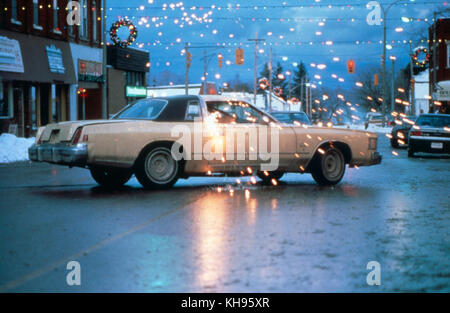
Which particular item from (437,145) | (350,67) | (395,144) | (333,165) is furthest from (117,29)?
(333,165)

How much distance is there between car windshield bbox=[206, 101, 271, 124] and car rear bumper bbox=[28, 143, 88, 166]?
245 cm

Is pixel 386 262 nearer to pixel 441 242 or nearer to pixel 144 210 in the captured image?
pixel 441 242

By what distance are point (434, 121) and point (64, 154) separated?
1574cm

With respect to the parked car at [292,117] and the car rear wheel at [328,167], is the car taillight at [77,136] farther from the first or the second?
the parked car at [292,117]

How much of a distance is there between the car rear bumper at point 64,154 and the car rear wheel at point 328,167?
14.2 feet

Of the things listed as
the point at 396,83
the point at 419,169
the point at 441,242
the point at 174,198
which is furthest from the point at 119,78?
the point at 396,83

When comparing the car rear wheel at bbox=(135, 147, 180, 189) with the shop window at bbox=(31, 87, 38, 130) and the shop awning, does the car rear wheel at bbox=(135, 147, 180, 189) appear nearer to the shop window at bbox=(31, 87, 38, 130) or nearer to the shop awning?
the shop awning

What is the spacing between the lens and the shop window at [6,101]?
27156mm

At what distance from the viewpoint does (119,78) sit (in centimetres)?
4681

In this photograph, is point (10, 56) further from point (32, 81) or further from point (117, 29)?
point (117, 29)

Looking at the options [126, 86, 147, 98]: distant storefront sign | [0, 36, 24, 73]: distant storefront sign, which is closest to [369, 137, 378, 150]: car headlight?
[0, 36, 24, 73]: distant storefront sign

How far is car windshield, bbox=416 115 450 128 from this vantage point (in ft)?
74.3

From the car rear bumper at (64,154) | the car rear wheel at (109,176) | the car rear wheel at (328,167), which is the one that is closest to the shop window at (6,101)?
the car rear wheel at (109,176)
